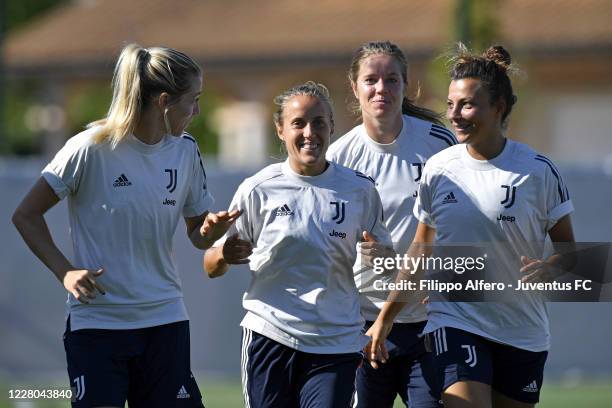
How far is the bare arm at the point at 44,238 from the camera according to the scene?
17.5 ft

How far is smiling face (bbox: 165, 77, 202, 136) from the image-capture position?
18.9 ft

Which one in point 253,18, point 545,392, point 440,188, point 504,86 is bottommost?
point 545,392

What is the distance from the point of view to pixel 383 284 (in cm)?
637

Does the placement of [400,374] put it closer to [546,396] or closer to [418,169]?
[418,169]

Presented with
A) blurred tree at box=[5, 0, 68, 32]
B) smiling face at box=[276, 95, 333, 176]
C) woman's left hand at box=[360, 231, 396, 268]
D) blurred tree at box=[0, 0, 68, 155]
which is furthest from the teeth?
blurred tree at box=[5, 0, 68, 32]

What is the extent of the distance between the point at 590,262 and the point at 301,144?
1560 mm

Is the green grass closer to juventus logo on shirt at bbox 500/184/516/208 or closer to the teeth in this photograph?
the teeth

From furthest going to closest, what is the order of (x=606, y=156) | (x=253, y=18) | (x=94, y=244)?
(x=253, y=18)
(x=606, y=156)
(x=94, y=244)

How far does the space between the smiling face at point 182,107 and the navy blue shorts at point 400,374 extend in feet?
4.83

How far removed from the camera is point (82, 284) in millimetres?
5309

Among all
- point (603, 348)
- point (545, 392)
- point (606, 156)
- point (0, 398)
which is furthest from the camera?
point (606, 156)

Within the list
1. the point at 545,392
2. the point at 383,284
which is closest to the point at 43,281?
the point at 545,392

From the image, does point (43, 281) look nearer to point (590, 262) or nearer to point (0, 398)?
point (0, 398)

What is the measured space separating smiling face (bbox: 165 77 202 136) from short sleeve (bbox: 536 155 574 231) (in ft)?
5.44
